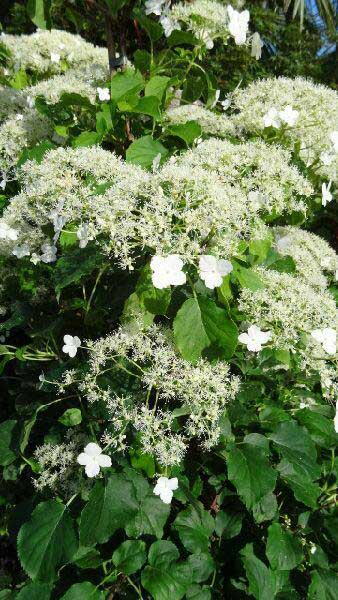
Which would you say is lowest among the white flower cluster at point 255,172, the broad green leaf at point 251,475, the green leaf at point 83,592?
the green leaf at point 83,592

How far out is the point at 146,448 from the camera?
99 cm

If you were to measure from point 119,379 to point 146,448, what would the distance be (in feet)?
0.61

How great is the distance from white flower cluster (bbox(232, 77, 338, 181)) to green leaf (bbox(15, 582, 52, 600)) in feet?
4.15

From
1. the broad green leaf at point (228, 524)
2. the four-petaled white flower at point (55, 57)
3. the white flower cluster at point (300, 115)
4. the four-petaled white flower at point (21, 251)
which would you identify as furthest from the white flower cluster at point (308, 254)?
the four-petaled white flower at point (55, 57)

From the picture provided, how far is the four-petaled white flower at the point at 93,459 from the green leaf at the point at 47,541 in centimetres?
15

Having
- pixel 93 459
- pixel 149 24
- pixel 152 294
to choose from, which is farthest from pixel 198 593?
pixel 149 24

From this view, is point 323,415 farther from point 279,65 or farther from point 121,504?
point 279,65

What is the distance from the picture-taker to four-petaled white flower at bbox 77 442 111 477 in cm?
102

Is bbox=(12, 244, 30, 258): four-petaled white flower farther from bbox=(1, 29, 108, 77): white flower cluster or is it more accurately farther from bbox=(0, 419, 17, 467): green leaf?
bbox=(1, 29, 108, 77): white flower cluster

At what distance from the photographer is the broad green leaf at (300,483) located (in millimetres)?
1104

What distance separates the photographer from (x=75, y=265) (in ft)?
3.37

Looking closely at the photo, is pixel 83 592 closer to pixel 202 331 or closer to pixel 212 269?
pixel 202 331

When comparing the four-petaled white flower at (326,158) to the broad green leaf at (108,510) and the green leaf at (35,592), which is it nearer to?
the broad green leaf at (108,510)

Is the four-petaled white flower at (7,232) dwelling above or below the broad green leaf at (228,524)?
above
